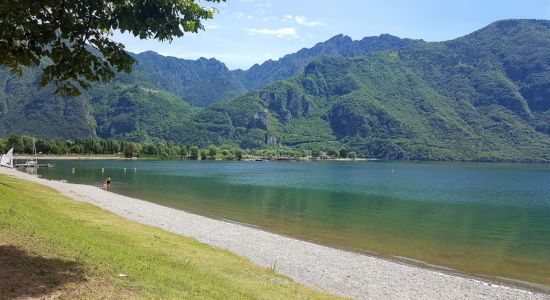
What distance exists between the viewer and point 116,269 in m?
16.4

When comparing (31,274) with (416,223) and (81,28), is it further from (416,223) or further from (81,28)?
(416,223)

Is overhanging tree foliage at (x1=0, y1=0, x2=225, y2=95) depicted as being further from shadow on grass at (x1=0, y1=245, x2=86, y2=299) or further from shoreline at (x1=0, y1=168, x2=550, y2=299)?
shoreline at (x1=0, y1=168, x2=550, y2=299)

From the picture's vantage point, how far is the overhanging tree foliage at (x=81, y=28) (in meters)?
12.0

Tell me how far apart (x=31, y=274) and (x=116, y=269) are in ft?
10.8

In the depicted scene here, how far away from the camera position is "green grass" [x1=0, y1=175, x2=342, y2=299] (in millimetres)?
13422

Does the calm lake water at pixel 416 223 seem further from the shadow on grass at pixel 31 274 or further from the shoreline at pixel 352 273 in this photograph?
the shadow on grass at pixel 31 274

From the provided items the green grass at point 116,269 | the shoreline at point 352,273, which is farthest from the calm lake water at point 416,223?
the green grass at point 116,269

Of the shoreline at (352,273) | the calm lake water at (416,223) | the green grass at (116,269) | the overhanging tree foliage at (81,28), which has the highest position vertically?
the overhanging tree foliage at (81,28)

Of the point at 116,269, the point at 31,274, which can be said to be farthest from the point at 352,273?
the point at 31,274

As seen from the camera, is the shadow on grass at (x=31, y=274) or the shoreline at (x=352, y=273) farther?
the shoreline at (x=352, y=273)

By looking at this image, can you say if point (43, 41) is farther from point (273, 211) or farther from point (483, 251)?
point (273, 211)

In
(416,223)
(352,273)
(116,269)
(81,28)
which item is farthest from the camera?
(416,223)

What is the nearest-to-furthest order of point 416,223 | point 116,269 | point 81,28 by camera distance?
point 81,28
point 116,269
point 416,223

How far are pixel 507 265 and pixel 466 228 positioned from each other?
20.9m
